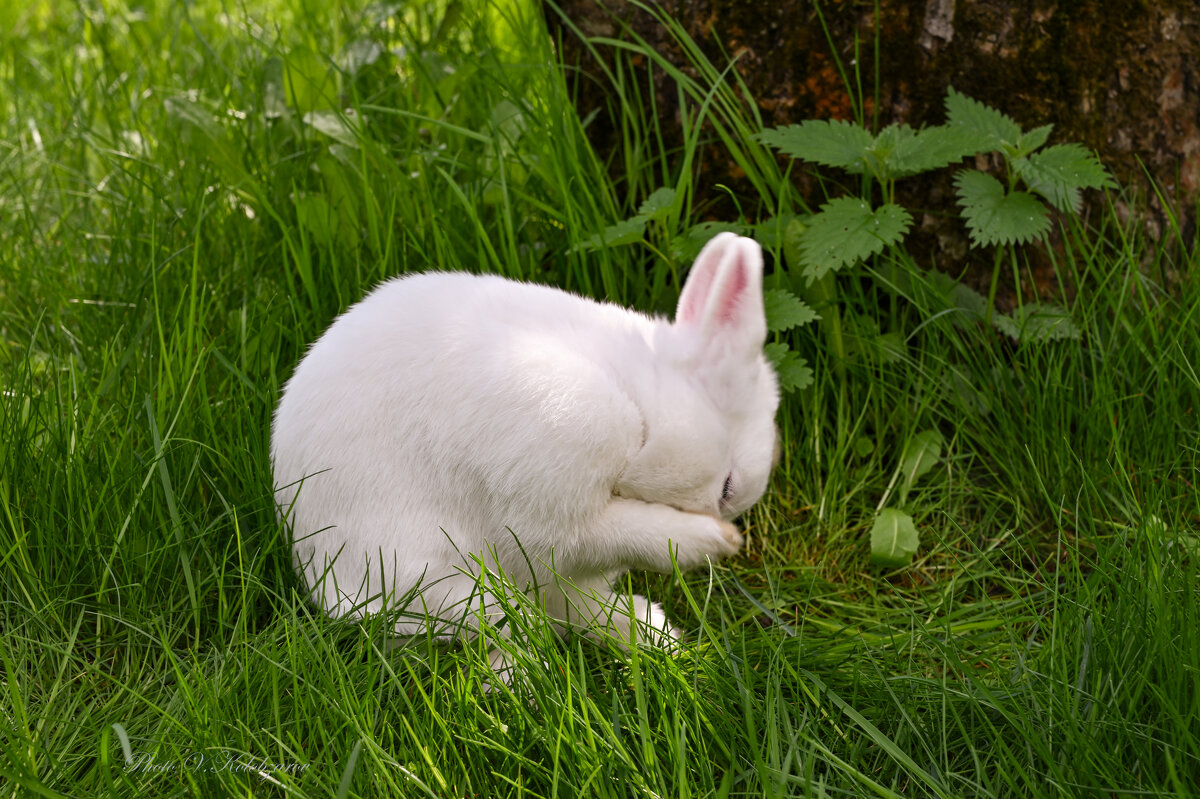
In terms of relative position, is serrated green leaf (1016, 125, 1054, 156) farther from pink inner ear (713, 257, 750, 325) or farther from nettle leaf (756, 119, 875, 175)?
pink inner ear (713, 257, 750, 325)

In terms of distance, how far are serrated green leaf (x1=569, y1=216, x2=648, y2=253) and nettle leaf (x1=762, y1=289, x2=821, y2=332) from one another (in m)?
0.34

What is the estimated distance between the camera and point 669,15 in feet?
9.62

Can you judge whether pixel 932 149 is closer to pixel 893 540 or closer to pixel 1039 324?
pixel 1039 324

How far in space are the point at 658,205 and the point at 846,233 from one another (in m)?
0.45

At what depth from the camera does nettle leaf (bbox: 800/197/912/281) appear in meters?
2.56

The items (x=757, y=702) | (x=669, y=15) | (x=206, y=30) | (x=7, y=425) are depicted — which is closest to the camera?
(x=757, y=702)

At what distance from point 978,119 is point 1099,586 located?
3.70ft

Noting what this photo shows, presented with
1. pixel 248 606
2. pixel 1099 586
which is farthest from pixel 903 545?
pixel 248 606

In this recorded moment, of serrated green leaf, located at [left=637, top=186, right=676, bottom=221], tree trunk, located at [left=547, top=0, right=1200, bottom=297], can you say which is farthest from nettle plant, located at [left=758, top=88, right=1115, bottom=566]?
serrated green leaf, located at [left=637, top=186, right=676, bottom=221]

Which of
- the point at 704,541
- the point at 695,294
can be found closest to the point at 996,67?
the point at 695,294

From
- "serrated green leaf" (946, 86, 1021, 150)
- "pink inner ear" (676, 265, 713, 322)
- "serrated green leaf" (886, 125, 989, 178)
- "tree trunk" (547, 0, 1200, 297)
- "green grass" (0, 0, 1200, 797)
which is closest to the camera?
"green grass" (0, 0, 1200, 797)

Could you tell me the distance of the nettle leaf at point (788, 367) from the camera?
2.60 meters

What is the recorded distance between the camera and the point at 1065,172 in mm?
2586

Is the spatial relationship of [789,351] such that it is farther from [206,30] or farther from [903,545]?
[206,30]
